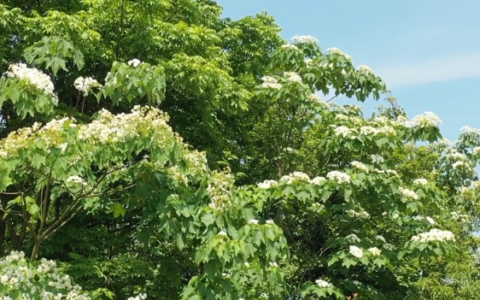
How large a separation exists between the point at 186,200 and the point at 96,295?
108 centimetres

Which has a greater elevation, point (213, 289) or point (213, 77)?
point (213, 77)

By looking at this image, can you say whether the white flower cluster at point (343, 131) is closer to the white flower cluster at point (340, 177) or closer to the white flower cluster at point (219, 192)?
the white flower cluster at point (340, 177)

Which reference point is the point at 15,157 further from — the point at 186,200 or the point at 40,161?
the point at 186,200

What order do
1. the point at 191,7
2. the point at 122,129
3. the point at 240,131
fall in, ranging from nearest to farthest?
the point at 122,129 < the point at 191,7 < the point at 240,131

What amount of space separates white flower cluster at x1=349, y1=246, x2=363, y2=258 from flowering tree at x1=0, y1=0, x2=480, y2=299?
0.03m

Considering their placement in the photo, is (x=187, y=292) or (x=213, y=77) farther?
(x=213, y=77)

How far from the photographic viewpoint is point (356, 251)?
21.1 ft

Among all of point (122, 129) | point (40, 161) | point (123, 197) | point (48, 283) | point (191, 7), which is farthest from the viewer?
point (191, 7)

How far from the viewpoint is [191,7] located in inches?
325

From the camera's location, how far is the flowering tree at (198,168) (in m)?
4.05

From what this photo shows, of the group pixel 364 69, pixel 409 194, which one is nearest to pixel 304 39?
pixel 364 69

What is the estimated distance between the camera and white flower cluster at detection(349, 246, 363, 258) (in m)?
6.37

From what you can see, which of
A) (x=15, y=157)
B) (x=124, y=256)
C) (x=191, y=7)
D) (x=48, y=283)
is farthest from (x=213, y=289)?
(x=191, y=7)

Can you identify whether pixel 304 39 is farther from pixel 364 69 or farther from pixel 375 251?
pixel 375 251
